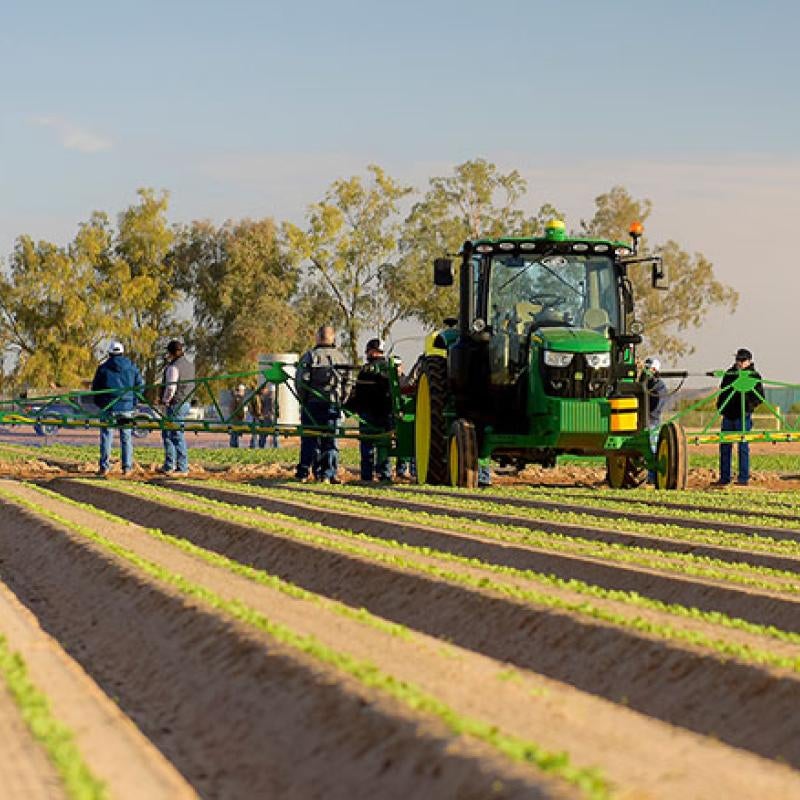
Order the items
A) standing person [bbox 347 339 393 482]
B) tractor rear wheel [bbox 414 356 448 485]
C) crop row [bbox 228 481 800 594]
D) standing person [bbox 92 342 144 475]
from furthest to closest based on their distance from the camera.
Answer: standing person [bbox 92 342 144 475], standing person [bbox 347 339 393 482], tractor rear wheel [bbox 414 356 448 485], crop row [bbox 228 481 800 594]

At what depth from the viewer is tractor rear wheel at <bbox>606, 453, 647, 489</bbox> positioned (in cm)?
1556

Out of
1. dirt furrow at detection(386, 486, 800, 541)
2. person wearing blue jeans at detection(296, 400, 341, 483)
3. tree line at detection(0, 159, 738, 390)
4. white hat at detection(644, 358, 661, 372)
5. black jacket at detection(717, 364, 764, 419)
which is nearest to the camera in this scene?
dirt furrow at detection(386, 486, 800, 541)

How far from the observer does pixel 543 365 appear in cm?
1378

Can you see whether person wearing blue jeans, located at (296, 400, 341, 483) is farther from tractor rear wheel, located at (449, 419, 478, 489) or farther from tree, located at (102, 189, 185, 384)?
tree, located at (102, 189, 185, 384)

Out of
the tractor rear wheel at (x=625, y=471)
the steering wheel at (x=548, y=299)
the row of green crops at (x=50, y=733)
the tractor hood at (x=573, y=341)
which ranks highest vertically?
the steering wheel at (x=548, y=299)

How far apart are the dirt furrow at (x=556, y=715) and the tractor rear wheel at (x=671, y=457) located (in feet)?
26.5

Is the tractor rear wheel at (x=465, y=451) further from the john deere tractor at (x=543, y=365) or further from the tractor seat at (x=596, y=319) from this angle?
the tractor seat at (x=596, y=319)

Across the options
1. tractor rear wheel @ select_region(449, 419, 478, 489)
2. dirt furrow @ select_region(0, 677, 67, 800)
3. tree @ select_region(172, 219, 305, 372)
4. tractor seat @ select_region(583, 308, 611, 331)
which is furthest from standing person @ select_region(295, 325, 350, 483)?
tree @ select_region(172, 219, 305, 372)

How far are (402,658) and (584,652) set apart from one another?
87 centimetres

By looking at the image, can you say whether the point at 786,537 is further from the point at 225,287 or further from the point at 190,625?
the point at 225,287

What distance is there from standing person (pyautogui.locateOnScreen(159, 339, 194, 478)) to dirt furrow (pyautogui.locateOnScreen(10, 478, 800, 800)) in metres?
11.1

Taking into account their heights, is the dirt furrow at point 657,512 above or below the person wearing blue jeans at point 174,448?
below

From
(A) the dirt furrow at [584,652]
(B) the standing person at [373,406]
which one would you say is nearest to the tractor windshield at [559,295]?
(B) the standing person at [373,406]

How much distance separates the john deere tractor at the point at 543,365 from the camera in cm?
1379
